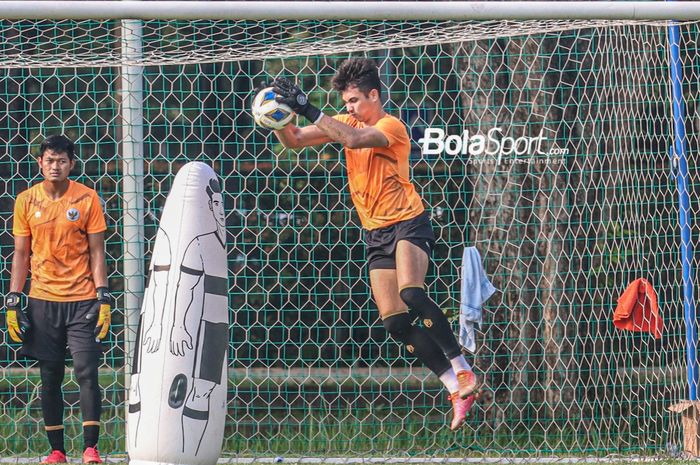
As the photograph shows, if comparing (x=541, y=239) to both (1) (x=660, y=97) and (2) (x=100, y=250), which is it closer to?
(1) (x=660, y=97)

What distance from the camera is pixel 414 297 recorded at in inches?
214

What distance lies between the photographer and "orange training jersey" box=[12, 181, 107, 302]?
19.7 feet

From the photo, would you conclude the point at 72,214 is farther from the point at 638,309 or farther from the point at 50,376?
the point at 638,309

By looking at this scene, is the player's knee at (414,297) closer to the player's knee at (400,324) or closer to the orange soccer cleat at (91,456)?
the player's knee at (400,324)

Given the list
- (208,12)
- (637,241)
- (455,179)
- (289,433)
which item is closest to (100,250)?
(208,12)

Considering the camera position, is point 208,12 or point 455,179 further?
point 455,179

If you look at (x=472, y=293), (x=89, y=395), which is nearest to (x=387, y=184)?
(x=472, y=293)

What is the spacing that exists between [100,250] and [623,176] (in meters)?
3.44

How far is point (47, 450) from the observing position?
7.00 metres

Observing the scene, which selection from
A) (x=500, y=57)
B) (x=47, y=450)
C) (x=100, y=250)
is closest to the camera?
(x=100, y=250)

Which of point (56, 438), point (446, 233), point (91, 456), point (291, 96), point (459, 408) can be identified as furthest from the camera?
point (446, 233)

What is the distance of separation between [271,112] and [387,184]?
78cm

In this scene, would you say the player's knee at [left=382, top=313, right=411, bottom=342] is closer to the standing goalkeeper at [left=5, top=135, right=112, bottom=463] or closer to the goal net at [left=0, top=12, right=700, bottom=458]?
the goal net at [left=0, top=12, right=700, bottom=458]

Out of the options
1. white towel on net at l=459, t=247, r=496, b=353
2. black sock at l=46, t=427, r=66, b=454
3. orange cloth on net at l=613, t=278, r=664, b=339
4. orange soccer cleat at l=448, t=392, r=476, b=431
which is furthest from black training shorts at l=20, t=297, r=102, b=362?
orange cloth on net at l=613, t=278, r=664, b=339
